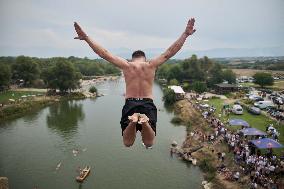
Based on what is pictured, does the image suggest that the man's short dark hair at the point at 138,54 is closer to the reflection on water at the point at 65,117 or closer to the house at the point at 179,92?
the reflection on water at the point at 65,117

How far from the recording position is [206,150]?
29.2 m

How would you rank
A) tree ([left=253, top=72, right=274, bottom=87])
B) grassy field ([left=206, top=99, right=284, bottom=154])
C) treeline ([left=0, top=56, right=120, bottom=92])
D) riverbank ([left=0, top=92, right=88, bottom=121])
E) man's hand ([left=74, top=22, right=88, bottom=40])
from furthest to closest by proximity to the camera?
treeline ([left=0, top=56, right=120, bottom=92]) < tree ([left=253, top=72, right=274, bottom=87]) < riverbank ([left=0, top=92, right=88, bottom=121]) < grassy field ([left=206, top=99, right=284, bottom=154]) < man's hand ([left=74, top=22, right=88, bottom=40])

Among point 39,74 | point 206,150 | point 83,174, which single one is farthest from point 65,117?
point 39,74

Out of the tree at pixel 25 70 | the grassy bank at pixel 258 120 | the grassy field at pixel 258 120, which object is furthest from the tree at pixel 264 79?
the tree at pixel 25 70

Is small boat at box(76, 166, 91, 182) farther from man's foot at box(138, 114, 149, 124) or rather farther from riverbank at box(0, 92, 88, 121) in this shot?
riverbank at box(0, 92, 88, 121)

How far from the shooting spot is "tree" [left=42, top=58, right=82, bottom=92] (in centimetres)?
7106

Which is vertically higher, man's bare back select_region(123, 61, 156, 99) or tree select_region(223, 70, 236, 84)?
man's bare back select_region(123, 61, 156, 99)

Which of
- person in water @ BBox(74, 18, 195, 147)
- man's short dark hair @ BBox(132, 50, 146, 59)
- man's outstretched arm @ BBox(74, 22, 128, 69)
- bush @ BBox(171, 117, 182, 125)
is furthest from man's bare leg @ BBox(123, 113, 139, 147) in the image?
bush @ BBox(171, 117, 182, 125)

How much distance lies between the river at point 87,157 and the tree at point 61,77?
948 inches

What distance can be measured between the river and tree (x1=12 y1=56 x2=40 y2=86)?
3696cm

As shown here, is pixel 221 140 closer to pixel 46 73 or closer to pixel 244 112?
pixel 244 112

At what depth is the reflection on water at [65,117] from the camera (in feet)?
134

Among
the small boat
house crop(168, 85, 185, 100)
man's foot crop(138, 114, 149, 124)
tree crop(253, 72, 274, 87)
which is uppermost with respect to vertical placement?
man's foot crop(138, 114, 149, 124)

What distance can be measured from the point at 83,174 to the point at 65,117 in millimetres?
Answer: 26240
